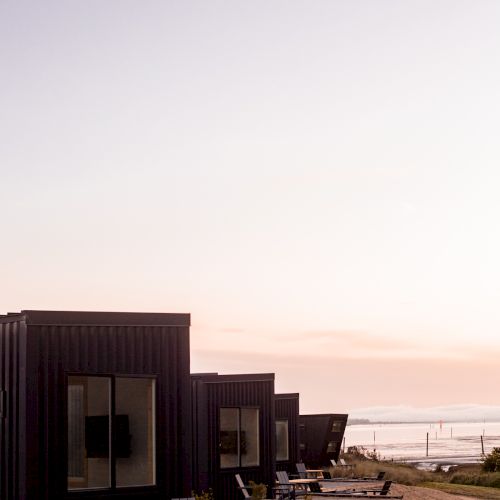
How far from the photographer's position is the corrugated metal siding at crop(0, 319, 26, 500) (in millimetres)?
12594

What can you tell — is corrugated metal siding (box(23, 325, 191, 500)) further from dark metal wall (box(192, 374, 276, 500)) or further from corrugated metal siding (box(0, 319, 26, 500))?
dark metal wall (box(192, 374, 276, 500))

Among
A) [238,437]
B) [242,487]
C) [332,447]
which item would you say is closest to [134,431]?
[242,487]

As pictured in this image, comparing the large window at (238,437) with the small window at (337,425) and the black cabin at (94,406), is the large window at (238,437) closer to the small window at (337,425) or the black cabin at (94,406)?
the black cabin at (94,406)

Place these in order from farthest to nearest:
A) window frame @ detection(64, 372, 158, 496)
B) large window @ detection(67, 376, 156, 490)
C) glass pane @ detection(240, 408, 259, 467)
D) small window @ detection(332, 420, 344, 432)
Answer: small window @ detection(332, 420, 344, 432) < glass pane @ detection(240, 408, 259, 467) < large window @ detection(67, 376, 156, 490) < window frame @ detection(64, 372, 158, 496)

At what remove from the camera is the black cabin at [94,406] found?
41.4ft

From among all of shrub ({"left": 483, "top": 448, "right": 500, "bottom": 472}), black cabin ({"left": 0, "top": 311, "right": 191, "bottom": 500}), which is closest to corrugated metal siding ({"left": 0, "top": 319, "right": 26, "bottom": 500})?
black cabin ({"left": 0, "top": 311, "right": 191, "bottom": 500})

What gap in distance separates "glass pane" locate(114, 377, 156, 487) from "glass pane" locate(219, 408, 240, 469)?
908 centimetres

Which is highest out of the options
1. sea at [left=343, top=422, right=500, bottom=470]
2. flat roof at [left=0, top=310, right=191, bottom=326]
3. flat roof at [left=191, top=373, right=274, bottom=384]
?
flat roof at [left=0, top=310, right=191, bottom=326]

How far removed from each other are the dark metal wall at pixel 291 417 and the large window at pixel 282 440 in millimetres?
111

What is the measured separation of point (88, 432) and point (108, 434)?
26 centimetres

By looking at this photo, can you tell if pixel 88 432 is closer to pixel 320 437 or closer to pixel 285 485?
pixel 285 485

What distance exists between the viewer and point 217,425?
22469mm

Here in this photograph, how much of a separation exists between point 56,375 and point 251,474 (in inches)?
443

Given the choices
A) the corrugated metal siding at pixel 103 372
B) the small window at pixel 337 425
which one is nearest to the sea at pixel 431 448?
the small window at pixel 337 425
